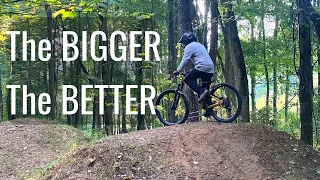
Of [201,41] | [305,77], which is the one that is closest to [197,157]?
[305,77]

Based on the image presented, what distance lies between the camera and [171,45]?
18469 millimetres

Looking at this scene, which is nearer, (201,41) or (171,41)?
(201,41)

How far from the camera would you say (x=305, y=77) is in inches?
318

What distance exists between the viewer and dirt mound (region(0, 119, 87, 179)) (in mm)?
8766

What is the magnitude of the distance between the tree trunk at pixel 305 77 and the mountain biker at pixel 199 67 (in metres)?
1.90

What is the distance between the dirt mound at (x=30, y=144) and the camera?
28.8ft

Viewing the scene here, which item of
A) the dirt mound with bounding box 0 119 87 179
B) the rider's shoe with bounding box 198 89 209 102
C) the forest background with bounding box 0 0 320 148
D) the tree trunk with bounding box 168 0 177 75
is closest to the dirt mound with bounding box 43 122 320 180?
the rider's shoe with bounding box 198 89 209 102

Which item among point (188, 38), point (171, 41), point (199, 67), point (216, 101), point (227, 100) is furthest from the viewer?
point (171, 41)

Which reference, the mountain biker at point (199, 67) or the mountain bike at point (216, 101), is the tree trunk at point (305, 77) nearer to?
the mountain bike at point (216, 101)

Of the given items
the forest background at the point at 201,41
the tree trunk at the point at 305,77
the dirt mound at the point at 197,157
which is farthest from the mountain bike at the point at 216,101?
the tree trunk at the point at 305,77

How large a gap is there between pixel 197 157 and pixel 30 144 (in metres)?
5.79

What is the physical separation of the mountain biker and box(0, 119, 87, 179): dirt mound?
11.1 feet

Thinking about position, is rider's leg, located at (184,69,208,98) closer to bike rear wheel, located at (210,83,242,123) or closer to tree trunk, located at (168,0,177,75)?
bike rear wheel, located at (210,83,242,123)

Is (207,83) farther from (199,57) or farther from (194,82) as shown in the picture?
(199,57)
